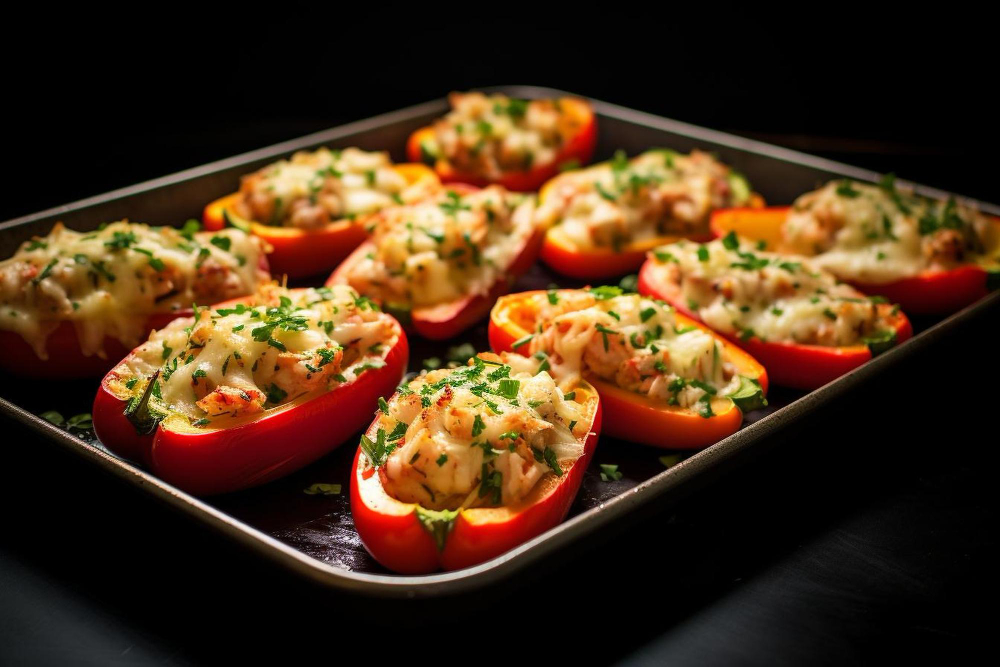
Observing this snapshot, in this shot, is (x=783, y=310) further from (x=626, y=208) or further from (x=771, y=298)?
(x=626, y=208)

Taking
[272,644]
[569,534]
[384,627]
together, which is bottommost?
[272,644]

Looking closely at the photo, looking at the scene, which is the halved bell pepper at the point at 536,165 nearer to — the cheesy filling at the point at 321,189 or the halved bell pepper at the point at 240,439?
the cheesy filling at the point at 321,189

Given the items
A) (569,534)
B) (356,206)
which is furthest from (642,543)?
(356,206)

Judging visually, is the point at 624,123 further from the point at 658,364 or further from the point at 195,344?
the point at 195,344

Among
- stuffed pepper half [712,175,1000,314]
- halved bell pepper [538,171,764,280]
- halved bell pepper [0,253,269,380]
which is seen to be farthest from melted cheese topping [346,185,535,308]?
stuffed pepper half [712,175,1000,314]

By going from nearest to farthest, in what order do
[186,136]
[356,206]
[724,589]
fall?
1. [724,589]
2. [356,206]
3. [186,136]

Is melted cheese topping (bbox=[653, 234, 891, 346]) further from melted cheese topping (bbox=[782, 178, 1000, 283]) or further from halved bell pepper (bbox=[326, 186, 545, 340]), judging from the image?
halved bell pepper (bbox=[326, 186, 545, 340])

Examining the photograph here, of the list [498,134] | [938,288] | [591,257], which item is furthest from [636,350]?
[498,134]
